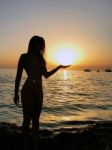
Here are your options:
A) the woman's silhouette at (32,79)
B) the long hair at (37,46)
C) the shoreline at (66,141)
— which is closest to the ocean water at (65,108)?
the shoreline at (66,141)

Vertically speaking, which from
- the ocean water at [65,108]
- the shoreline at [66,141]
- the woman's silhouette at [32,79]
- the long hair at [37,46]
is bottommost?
the ocean water at [65,108]

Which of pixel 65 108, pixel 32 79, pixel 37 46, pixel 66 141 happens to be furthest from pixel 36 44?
pixel 65 108

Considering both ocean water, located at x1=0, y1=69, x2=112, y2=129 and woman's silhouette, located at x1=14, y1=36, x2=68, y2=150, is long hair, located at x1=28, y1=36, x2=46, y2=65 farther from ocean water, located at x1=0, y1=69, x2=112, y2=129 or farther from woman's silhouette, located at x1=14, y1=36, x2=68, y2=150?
ocean water, located at x1=0, y1=69, x2=112, y2=129

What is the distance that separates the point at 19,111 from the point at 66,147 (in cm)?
1219

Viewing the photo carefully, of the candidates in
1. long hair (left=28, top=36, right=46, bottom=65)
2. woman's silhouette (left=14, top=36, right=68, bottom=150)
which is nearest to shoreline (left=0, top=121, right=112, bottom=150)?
woman's silhouette (left=14, top=36, right=68, bottom=150)

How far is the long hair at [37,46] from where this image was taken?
5.91 metres

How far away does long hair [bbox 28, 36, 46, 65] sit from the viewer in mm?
5914

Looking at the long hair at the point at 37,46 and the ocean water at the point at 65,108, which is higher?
the long hair at the point at 37,46

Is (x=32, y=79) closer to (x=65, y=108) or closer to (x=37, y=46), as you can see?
(x=37, y=46)

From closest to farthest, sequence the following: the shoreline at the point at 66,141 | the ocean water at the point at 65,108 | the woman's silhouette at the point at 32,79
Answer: the woman's silhouette at the point at 32,79 < the shoreline at the point at 66,141 < the ocean water at the point at 65,108

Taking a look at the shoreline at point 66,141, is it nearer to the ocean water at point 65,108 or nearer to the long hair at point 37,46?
the long hair at point 37,46

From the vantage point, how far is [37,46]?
594 cm

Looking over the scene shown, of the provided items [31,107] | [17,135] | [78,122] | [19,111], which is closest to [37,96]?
[31,107]

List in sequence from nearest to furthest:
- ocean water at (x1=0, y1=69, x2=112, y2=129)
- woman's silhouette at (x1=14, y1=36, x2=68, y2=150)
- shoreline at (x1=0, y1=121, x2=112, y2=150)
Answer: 1. woman's silhouette at (x1=14, y1=36, x2=68, y2=150)
2. shoreline at (x1=0, y1=121, x2=112, y2=150)
3. ocean water at (x1=0, y1=69, x2=112, y2=129)
